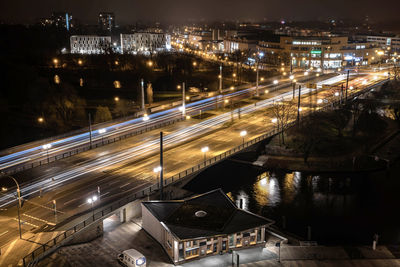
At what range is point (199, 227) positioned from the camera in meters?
20.3

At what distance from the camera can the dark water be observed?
26.1m

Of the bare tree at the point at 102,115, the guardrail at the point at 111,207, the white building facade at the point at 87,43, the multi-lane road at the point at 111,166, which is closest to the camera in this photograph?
the guardrail at the point at 111,207

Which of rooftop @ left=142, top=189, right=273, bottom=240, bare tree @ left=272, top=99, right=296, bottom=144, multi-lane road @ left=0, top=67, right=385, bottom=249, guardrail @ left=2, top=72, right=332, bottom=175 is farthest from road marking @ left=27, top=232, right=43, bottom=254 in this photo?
bare tree @ left=272, top=99, right=296, bottom=144

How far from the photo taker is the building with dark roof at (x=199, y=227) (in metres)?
19.6

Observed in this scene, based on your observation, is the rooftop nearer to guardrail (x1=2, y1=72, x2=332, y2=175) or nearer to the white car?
the white car

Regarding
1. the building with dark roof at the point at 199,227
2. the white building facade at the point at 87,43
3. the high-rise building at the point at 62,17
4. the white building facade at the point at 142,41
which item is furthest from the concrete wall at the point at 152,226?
the high-rise building at the point at 62,17

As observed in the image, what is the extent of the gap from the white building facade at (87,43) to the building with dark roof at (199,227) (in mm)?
88527

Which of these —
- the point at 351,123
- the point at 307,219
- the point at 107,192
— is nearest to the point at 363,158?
the point at 351,123

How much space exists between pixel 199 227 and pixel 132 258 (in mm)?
3682

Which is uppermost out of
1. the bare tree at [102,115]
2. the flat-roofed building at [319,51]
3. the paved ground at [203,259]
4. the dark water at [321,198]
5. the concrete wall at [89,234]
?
the flat-roofed building at [319,51]

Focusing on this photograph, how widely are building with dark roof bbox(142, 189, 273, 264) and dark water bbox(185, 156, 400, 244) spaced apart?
6.01 meters

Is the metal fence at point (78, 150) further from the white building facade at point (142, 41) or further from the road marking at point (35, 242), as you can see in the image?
the white building facade at point (142, 41)

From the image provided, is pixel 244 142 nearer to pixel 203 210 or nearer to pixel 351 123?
pixel 203 210

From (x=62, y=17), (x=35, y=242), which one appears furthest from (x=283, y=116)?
(x=62, y=17)
